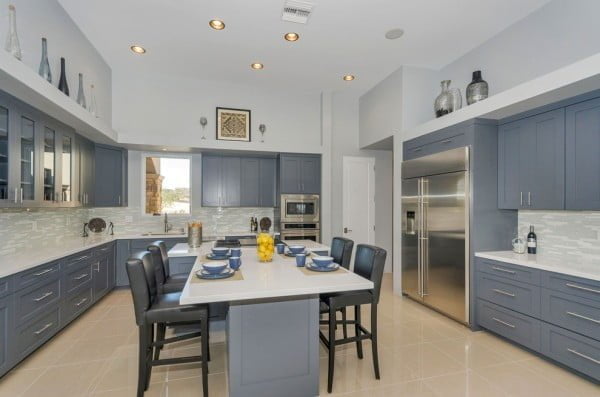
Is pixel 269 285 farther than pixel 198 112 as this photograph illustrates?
No

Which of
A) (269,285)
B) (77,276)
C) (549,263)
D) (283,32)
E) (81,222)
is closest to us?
(269,285)

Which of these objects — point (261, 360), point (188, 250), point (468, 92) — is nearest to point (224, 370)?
point (261, 360)

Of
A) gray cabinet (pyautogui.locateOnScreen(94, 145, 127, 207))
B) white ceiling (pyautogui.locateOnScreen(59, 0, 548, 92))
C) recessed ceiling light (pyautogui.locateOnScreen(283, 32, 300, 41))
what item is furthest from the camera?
gray cabinet (pyautogui.locateOnScreen(94, 145, 127, 207))

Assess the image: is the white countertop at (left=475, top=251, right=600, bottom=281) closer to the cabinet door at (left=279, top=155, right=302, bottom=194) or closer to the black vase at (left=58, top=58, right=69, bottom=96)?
the cabinet door at (left=279, top=155, right=302, bottom=194)

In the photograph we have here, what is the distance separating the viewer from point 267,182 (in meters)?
5.27

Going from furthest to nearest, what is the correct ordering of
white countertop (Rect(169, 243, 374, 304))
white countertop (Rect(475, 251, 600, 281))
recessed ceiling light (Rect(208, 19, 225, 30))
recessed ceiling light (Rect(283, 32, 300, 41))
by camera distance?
recessed ceiling light (Rect(283, 32, 300, 41)), recessed ceiling light (Rect(208, 19, 225, 30)), white countertop (Rect(475, 251, 600, 281)), white countertop (Rect(169, 243, 374, 304))

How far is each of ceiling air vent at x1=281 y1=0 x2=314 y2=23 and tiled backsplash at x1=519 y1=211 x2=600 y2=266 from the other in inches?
127

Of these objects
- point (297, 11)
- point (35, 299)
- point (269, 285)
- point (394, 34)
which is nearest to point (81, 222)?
point (35, 299)

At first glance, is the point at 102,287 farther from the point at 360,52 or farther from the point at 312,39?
the point at 360,52

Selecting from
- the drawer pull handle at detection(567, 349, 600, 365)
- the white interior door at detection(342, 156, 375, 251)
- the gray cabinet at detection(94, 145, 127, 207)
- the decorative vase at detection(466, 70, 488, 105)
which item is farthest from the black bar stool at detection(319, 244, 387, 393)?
the gray cabinet at detection(94, 145, 127, 207)

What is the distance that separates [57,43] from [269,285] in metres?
3.48

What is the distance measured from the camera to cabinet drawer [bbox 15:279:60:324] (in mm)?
2385

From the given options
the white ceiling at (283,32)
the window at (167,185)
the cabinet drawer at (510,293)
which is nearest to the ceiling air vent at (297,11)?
the white ceiling at (283,32)

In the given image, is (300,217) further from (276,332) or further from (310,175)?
(276,332)
